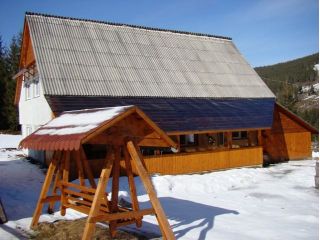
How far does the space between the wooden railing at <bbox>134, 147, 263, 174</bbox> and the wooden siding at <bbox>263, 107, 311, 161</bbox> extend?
2.84 m

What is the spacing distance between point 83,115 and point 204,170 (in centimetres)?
1167

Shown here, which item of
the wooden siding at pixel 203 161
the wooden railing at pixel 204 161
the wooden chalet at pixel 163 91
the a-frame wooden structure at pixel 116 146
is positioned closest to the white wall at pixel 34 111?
the wooden chalet at pixel 163 91

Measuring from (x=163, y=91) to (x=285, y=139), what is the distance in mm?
9148

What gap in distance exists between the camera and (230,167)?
66.1 ft

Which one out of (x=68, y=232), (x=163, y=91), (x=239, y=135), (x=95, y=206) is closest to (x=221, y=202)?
(x=68, y=232)

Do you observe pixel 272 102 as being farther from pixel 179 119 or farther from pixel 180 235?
pixel 180 235

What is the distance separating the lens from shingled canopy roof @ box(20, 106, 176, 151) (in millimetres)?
7238

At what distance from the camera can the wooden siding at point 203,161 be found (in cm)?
1788

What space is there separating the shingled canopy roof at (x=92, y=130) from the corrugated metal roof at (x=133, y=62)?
28.4 ft

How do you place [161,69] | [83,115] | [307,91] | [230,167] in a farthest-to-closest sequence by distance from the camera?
[307,91], [161,69], [230,167], [83,115]

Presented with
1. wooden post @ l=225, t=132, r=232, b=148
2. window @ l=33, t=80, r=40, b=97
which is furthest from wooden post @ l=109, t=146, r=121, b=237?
window @ l=33, t=80, r=40, b=97

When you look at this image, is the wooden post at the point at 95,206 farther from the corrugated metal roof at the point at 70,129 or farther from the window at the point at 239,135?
the window at the point at 239,135

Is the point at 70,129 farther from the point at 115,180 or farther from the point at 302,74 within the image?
the point at 302,74

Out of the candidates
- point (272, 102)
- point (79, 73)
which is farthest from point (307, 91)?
point (79, 73)
